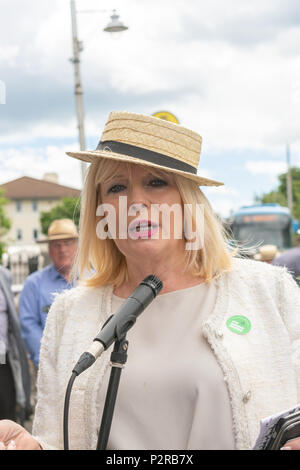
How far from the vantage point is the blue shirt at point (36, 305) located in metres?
6.54

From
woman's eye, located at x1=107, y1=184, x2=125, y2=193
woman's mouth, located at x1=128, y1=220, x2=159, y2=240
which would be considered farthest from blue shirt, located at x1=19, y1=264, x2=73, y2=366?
woman's mouth, located at x1=128, y1=220, x2=159, y2=240

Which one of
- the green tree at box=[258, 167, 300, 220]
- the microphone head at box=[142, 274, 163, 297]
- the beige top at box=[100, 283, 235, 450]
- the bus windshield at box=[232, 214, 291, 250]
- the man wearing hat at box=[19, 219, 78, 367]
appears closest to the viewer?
the microphone head at box=[142, 274, 163, 297]

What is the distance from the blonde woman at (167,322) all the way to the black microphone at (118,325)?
1.30 feet

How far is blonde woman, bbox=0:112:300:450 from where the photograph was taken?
→ 2188 millimetres

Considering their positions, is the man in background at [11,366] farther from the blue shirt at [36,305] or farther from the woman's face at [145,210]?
the woman's face at [145,210]

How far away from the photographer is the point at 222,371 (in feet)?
7.17

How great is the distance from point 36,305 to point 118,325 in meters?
4.94

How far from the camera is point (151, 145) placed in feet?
7.81

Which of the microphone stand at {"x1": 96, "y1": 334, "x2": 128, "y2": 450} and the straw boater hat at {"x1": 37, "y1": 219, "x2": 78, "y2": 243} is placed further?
the straw boater hat at {"x1": 37, "y1": 219, "x2": 78, "y2": 243}

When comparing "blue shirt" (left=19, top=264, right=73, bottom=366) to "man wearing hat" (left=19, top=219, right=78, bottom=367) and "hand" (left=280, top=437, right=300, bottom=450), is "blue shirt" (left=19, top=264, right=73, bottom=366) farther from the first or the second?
"hand" (left=280, top=437, right=300, bottom=450)

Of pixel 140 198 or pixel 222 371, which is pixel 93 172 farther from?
pixel 222 371

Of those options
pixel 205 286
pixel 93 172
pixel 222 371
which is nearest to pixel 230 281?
pixel 205 286

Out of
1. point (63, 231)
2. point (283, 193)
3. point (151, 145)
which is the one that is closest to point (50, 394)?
point (151, 145)

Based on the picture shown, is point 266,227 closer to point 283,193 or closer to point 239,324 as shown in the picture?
point 239,324
